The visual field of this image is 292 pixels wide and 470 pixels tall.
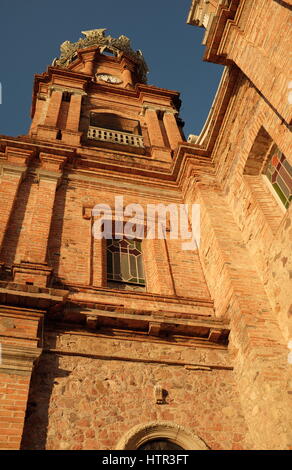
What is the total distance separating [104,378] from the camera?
273 inches

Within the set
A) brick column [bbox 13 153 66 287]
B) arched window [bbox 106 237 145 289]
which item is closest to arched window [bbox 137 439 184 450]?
brick column [bbox 13 153 66 287]

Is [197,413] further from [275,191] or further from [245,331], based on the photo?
[275,191]

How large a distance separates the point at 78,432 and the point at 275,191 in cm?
599

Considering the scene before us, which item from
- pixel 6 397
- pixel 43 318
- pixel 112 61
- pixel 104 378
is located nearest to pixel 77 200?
pixel 43 318

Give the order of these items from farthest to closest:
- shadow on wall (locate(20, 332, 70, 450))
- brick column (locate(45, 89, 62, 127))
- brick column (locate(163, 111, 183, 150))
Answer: brick column (locate(163, 111, 183, 150)) < brick column (locate(45, 89, 62, 127)) < shadow on wall (locate(20, 332, 70, 450))

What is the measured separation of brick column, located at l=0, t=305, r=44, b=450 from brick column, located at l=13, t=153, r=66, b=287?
90cm

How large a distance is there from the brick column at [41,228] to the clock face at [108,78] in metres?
13.7

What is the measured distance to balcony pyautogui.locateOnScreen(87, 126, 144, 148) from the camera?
1542cm

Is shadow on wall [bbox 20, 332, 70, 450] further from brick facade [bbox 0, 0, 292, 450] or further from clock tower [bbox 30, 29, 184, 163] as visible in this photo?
clock tower [bbox 30, 29, 184, 163]

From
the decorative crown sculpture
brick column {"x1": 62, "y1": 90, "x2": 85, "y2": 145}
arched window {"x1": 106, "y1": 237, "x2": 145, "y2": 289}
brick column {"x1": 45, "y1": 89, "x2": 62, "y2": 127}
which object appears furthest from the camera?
the decorative crown sculpture

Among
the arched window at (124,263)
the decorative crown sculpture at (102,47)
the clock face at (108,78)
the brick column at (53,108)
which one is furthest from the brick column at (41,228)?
the decorative crown sculpture at (102,47)

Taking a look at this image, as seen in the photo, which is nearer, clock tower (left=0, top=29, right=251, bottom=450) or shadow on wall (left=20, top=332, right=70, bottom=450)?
shadow on wall (left=20, top=332, right=70, bottom=450)

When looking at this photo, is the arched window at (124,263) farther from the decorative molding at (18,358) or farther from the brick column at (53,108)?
the brick column at (53,108)

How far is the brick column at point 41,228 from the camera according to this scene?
7871 millimetres
